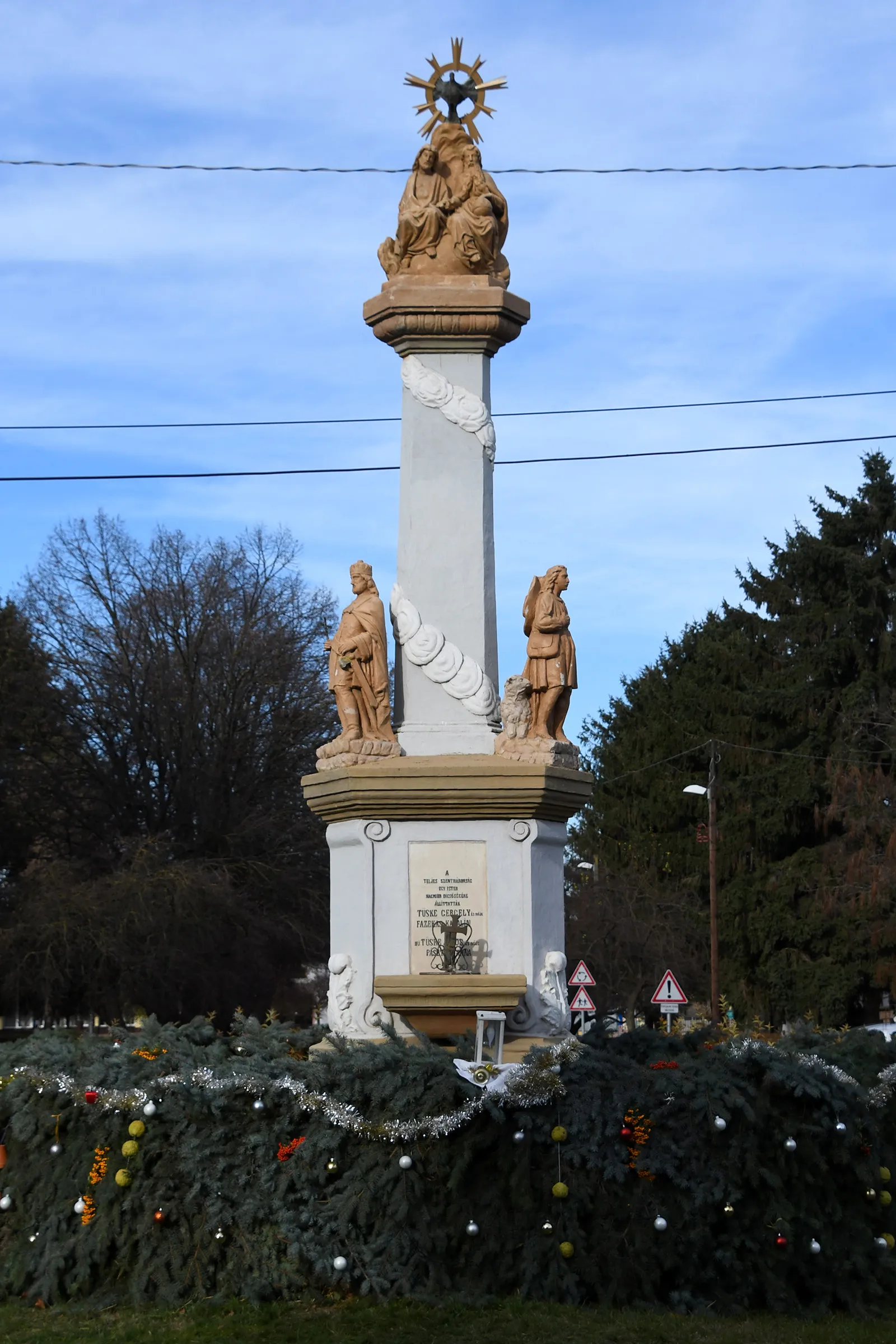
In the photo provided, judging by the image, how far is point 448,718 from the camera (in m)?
12.6

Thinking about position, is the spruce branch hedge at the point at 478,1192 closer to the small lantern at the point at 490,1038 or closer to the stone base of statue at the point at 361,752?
the small lantern at the point at 490,1038

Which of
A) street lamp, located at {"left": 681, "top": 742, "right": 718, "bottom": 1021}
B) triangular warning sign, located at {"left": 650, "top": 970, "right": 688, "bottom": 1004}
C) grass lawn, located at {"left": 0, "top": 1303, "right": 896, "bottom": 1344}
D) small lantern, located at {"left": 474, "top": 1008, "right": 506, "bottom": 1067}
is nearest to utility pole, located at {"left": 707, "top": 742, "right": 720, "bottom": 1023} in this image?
street lamp, located at {"left": 681, "top": 742, "right": 718, "bottom": 1021}

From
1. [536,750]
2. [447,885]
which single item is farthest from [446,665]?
[447,885]

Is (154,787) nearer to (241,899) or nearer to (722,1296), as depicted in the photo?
(241,899)

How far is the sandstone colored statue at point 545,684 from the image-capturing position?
12.4 metres

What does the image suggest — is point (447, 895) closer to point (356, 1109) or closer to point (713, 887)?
point (356, 1109)

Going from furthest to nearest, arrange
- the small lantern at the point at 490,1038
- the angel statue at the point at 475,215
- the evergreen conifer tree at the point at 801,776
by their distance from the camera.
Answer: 1. the evergreen conifer tree at the point at 801,776
2. the angel statue at the point at 475,215
3. the small lantern at the point at 490,1038

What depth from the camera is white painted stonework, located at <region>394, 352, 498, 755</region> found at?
12.6 meters

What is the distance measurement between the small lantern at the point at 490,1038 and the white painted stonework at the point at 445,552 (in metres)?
2.00

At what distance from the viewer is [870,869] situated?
4122 cm

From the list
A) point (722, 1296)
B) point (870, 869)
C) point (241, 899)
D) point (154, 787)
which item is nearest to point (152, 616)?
point (154, 787)

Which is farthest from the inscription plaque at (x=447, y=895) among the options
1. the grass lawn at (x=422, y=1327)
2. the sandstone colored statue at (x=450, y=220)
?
the sandstone colored statue at (x=450, y=220)

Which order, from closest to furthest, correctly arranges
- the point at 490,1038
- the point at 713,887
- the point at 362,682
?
the point at 490,1038 < the point at 362,682 < the point at 713,887

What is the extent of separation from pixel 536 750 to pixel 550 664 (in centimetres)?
66
